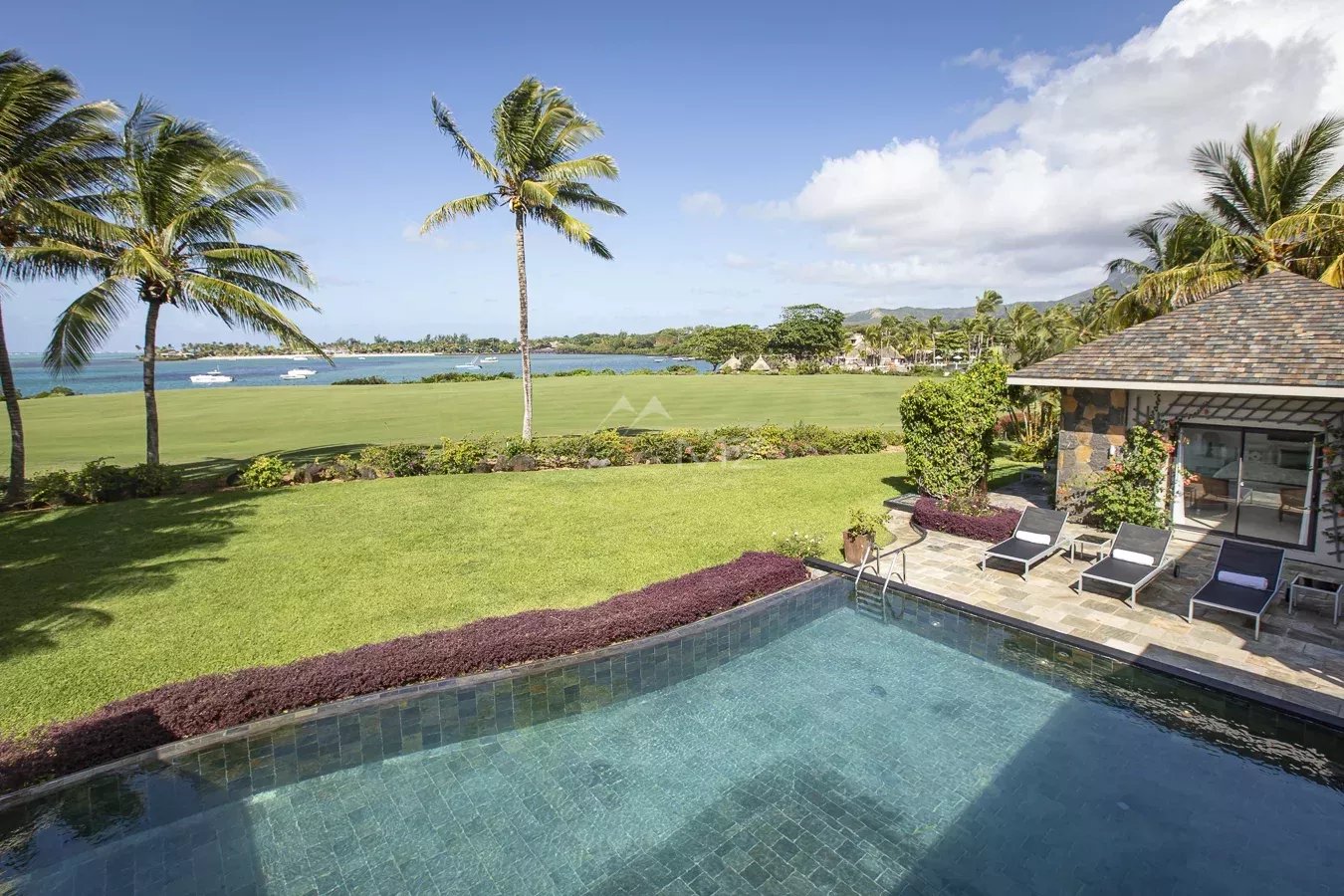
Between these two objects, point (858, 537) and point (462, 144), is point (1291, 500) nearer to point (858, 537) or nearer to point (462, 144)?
point (858, 537)

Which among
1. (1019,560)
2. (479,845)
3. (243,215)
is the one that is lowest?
(479,845)

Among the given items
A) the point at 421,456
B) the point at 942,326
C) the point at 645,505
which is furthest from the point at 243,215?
the point at 942,326

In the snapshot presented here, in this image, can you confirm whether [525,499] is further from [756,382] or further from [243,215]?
[756,382]

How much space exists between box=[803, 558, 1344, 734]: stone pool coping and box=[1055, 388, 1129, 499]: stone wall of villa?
6.27 m

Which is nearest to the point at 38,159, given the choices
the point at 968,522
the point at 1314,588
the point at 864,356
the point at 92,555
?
the point at 92,555

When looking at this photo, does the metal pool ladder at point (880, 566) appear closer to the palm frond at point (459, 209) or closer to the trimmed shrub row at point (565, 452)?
the trimmed shrub row at point (565, 452)

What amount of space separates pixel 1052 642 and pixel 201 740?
9.46 meters

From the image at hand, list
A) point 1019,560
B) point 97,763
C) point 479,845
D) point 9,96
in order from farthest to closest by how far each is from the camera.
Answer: point 9,96
point 1019,560
point 97,763
point 479,845

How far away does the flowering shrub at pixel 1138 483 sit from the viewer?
11.7m

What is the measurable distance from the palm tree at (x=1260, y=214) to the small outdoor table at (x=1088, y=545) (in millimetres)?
9580

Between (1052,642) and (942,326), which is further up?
(942,326)

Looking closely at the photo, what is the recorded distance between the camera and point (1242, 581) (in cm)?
880

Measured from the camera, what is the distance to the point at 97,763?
566 centimetres

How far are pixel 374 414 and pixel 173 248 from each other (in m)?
16.9
